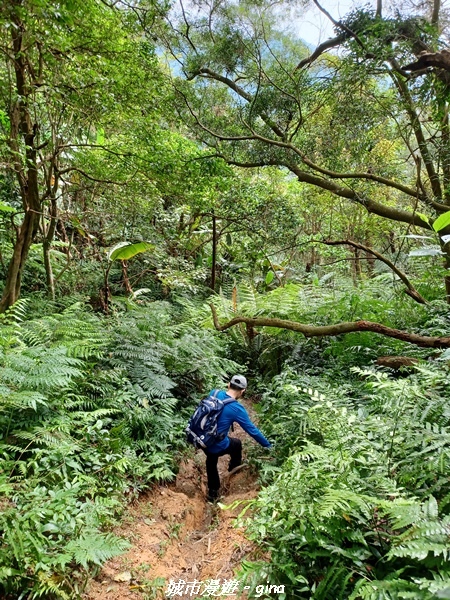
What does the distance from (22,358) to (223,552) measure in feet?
7.34

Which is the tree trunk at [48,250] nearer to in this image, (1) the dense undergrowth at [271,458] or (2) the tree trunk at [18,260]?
(2) the tree trunk at [18,260]

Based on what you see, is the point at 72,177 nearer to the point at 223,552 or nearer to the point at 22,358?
the point at 22,358

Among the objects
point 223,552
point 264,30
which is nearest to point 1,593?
point 223,552

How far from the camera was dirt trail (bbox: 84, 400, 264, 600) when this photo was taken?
216cm

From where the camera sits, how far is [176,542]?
2725 mm

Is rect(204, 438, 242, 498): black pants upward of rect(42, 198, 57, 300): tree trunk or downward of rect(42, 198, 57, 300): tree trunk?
downward

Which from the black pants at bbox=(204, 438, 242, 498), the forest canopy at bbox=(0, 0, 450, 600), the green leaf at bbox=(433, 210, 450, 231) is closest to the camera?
the forest canopy at bbox=(0, 0, 450, 600)

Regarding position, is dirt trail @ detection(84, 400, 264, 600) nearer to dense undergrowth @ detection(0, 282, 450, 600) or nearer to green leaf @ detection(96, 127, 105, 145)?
dense undergrowth @ detection(0, 282, 450, 600)

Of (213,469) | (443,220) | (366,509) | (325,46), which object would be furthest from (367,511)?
(325,46)

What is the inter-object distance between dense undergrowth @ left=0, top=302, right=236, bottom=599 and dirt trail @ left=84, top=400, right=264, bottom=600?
0.15 m

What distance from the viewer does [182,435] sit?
3.93 meters

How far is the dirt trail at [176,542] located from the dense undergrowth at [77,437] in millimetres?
148

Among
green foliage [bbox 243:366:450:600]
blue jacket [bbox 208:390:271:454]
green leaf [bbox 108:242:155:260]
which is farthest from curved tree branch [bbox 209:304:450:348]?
green leaf [bbox 108:242:155:260]

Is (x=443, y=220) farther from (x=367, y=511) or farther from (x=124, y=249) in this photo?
(x=124, y=249)
